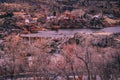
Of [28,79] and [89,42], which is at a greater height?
[89,42]

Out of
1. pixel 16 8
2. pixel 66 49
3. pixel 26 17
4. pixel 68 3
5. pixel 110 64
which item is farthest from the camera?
pixel 68 3

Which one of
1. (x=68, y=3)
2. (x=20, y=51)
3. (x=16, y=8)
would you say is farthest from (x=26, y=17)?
(x=20, y=51)

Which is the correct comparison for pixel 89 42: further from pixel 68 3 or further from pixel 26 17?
pixel 68 3

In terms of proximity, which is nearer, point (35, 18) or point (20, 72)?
point (20, 72)

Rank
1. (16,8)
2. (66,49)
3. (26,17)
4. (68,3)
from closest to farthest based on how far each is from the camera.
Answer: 1. (66,49)
2. (26,17)
3. (16,8)
4. (68,3)

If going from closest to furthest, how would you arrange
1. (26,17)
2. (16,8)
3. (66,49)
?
(66,49), (26,17), (16,8)

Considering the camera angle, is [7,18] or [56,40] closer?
[56,40]

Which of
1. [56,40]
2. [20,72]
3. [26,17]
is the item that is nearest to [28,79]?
[20,72]

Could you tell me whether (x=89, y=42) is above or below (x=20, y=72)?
above

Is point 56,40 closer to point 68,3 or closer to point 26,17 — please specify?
point 26,17
